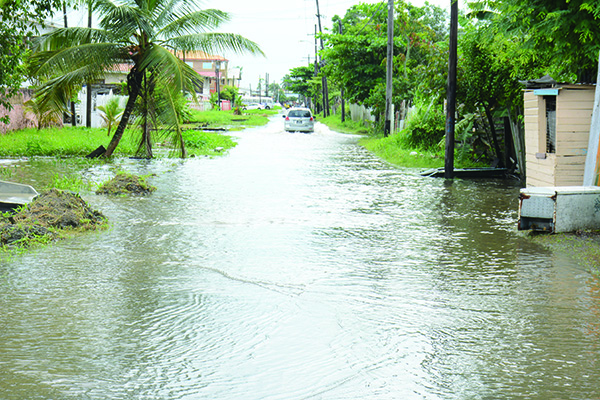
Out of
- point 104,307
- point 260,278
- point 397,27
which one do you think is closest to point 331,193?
point 260,278

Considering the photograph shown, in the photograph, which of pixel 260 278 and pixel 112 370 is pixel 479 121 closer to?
pixel 260 278

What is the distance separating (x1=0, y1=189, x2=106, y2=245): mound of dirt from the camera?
8.65 meters

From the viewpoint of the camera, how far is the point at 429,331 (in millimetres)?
5262

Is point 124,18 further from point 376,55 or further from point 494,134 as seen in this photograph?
point 376,55

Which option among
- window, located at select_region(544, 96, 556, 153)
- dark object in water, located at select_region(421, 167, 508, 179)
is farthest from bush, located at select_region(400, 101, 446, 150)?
window, located at select_region(544, 96, 556, 153)

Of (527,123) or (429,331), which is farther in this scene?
(527,123)

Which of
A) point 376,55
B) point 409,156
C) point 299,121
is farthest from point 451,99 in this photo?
point 299,121

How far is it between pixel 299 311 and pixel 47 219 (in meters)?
4.99

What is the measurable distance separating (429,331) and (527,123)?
8.84 meters

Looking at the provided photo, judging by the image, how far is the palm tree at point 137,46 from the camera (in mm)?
19984

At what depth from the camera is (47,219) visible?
934 centimetres

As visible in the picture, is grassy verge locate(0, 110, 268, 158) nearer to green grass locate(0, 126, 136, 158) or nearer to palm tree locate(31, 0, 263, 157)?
green grass locate(0, 126, 136, 158)

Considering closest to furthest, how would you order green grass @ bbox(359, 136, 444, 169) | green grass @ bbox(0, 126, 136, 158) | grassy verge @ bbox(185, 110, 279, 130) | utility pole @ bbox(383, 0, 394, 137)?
green grass @ bbox(359, 136, 444, 169), green grass @ bbox(0, 126, 136, 158), utility pole @ bbox(383, 0, 394, 137), grassy verge @ bbox(185, 110, 279, 130)

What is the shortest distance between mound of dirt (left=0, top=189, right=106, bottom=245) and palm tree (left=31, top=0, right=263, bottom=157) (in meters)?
10.3
